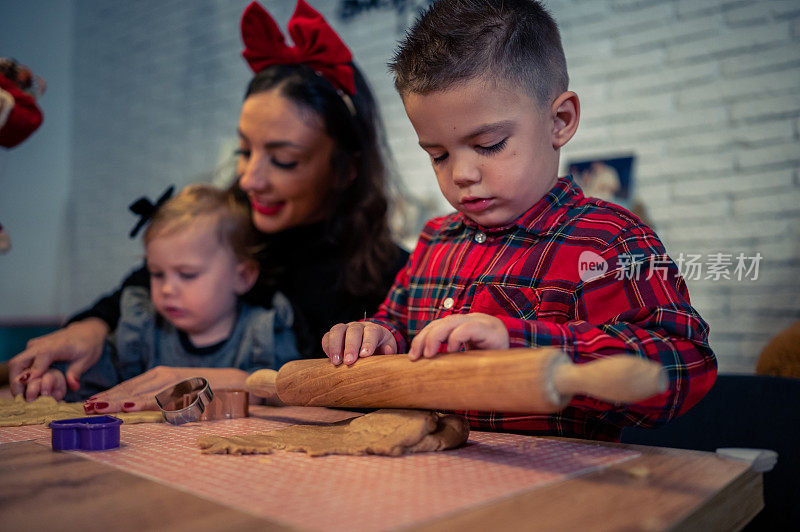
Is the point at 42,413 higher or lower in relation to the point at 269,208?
lower

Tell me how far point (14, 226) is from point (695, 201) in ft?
10.9

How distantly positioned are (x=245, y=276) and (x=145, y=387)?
0.48 metres

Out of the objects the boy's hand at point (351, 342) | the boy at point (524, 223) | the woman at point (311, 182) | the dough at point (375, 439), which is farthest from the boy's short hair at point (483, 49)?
the woman at point (311, 182)

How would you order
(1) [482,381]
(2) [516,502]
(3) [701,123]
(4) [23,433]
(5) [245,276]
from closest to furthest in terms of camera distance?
(2) [516,502]
(1) [482,381]
(4) [23,433]
(5) [245,276]
(3) [701,123]

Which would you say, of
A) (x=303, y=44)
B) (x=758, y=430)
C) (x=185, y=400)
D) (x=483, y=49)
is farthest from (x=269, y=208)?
(x=758, y=430)

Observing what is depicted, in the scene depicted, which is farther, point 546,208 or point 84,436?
point 546,208

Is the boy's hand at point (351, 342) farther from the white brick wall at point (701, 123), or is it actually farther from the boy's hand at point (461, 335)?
the white brick wall at point (701, 123)

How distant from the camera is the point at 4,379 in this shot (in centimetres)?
127

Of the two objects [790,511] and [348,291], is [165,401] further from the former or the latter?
[790,511]

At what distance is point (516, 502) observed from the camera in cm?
47

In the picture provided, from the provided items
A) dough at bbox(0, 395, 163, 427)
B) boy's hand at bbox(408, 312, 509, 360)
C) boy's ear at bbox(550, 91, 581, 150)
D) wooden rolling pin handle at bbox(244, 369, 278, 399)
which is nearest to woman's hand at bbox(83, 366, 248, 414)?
dough at bbox(0, 395, 163, 427)

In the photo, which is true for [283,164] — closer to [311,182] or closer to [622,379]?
[311,182]

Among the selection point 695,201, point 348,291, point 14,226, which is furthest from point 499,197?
→ point 14,226

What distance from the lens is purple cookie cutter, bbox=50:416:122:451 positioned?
2.21 ft
